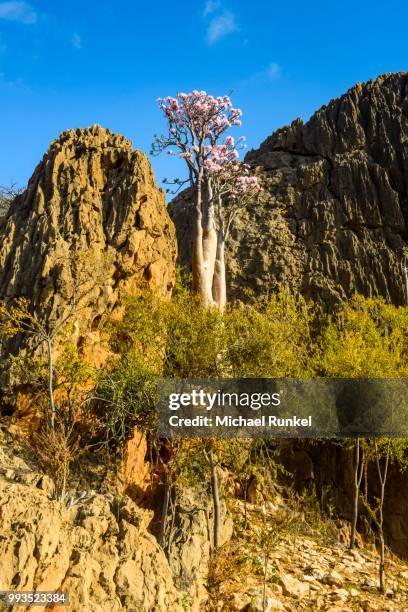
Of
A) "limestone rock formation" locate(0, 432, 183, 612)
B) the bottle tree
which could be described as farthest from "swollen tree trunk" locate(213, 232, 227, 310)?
"limestone rock formation" locate(0, 432, 183, 612)

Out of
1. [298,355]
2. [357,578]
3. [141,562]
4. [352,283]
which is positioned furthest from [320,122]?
[141,562]

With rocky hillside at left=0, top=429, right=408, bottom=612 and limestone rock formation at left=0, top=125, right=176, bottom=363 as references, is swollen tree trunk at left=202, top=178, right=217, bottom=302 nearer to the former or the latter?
limestone rock formation at left=0, top=125, right=176, bottom=363

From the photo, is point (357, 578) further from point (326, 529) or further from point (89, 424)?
point (89, 424)

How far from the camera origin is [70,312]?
13773 mm

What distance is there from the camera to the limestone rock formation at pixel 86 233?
15.5 meters

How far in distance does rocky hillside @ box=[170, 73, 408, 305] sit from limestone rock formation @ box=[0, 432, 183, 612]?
21.7 m

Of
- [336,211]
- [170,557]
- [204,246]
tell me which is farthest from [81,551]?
[336,211]

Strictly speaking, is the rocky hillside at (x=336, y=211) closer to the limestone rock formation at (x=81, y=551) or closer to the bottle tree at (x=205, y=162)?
the bottle tree at (x=205, y=162)

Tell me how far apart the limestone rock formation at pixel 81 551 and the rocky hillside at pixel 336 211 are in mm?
21682

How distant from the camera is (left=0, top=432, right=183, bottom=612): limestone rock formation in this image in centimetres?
755

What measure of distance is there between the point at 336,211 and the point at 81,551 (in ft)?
88.8

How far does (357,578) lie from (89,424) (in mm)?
7710

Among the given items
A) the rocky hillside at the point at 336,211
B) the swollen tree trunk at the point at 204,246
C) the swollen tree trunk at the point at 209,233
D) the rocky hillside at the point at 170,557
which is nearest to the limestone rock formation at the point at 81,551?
the rocky hillside at the point at 170,557

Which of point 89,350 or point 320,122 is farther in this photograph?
point 320,122
